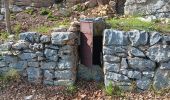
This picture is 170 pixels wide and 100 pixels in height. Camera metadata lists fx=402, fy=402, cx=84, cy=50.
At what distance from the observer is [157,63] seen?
777 cm

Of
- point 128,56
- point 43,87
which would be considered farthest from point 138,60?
point 43,87

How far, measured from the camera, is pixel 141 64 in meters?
7.81

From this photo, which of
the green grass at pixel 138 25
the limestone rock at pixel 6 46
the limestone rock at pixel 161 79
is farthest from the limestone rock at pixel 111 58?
the limestone rock at pixel 6 46

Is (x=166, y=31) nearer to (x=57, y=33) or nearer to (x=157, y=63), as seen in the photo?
(x=157, y=63)

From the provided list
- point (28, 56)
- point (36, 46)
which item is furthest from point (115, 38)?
point (28, 56)

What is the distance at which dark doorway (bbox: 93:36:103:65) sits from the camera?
8438 mm

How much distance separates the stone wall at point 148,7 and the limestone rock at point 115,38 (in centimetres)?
220

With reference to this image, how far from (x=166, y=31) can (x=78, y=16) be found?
2.99m

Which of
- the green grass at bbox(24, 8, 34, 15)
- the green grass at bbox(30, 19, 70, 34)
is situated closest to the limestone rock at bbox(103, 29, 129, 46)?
the green grass at bbox(30, 19, 70, 34)

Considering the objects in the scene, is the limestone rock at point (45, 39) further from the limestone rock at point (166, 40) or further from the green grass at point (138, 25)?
the limestone rock at point (166, 40)

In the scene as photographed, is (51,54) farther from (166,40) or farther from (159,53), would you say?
(166,40)

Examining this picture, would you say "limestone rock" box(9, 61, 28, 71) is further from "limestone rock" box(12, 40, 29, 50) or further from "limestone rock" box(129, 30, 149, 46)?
"limestone rock" box(129, 30, 149, 46)

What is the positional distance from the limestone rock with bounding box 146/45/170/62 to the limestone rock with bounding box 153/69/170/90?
249mm

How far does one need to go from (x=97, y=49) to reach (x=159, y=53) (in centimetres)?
144
